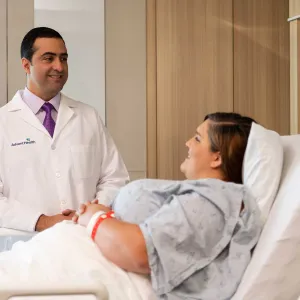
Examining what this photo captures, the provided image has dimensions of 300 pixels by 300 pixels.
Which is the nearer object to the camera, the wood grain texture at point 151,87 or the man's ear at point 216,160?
the man's ear at point 216,160

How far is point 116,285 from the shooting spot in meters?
1.30

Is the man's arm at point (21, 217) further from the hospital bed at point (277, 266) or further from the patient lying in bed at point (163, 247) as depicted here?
the hospital bed at point (277, 266)

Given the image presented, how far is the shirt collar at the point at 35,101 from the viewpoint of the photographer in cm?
254

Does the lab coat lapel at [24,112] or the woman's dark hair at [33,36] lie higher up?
the woman's dark hair at [33,36]

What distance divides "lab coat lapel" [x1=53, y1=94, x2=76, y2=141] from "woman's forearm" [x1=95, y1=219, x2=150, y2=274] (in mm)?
1198

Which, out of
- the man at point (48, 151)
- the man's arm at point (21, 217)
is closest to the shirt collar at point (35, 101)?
the man at point (48, 151)

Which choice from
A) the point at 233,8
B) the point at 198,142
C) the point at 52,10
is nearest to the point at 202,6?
the point at 233,8

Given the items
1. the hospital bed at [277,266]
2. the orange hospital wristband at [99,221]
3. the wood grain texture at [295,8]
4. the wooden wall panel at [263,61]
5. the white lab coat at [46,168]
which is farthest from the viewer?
the wooden wall panel at [263,61]

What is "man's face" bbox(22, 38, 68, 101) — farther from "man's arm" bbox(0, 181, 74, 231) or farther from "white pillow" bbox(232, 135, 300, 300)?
"white pillow" bbox(232, 135, 300, 300)

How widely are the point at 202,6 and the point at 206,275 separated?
7.80 feet

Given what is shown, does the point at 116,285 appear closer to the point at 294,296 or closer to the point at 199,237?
the point at 199,237

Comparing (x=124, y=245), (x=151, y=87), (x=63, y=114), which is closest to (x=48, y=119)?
(x=63, y=114)

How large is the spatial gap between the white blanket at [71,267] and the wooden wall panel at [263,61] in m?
2.29

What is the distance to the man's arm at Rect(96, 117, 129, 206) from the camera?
2.52 meters
